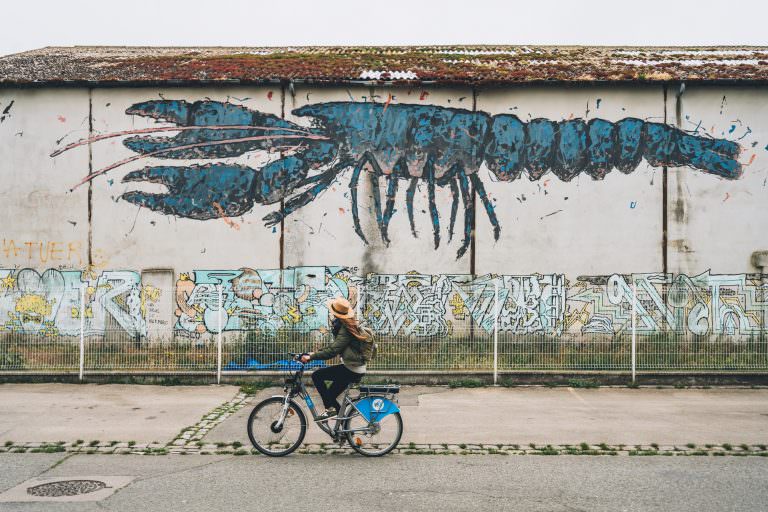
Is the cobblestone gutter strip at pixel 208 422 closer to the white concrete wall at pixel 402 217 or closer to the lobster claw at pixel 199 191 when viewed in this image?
the white concrete wall at pixel 402 217

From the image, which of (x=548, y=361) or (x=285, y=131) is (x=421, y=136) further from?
(x=548, y=361)

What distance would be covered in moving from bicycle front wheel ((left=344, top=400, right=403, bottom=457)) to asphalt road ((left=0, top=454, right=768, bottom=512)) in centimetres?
17

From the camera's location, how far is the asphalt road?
6520mm

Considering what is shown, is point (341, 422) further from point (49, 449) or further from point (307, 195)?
point (307, 195)

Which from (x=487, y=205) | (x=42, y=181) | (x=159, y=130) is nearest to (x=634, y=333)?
(x=487, y=205)

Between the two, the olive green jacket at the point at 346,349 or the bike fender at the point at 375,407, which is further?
the olive green jacket at the point at 346,349

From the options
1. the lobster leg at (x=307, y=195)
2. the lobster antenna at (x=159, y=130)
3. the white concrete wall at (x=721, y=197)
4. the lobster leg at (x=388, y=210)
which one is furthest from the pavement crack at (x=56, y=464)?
the white concrete wall at (x=721, y=197)

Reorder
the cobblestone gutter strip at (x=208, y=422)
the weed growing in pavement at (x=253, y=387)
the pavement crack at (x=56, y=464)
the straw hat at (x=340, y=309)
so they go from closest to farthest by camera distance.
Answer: the pavement crack at (x=56, y=464)
the straw hat at (x=340, y=309)
the cobblestone gutter strip at (x=208, y=422)
the weed growing in pavement at (x=253, y=387)

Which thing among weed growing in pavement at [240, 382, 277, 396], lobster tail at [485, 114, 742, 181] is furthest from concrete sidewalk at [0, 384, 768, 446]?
lobster tail at [485, 114, 742, 181]

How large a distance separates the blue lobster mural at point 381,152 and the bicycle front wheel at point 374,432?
916 cm

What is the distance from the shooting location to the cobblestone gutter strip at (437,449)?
8.55 m

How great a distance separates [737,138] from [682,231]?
→ 243cm

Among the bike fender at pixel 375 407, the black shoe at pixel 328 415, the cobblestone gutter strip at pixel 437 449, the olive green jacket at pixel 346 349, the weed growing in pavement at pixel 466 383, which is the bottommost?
the cobblestone gutter strip at pixel 437 449

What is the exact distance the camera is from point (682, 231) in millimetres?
17281
